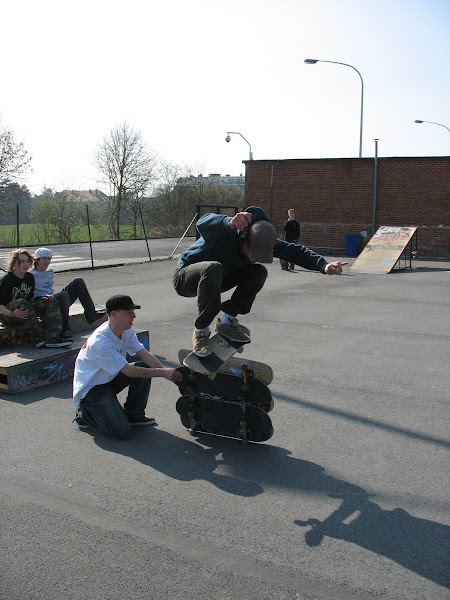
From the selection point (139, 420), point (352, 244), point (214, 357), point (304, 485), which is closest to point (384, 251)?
point (352, 244)

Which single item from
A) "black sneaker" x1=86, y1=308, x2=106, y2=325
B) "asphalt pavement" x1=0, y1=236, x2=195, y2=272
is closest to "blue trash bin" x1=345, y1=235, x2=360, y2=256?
"asphalt pavement" x1=0, y1=236, x2=195, y2=272

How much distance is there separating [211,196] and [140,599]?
1897 inches

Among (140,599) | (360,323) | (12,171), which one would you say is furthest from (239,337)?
(12,171)

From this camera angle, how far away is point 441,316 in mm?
11602

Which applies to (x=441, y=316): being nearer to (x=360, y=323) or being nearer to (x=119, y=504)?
(x=360, y=323)

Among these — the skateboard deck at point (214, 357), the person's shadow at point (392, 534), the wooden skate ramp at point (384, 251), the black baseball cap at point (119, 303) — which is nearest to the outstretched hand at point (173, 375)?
the skateboard deck at point (214, 357)

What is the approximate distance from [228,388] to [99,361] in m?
1.14

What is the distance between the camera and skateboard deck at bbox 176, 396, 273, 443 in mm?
4746

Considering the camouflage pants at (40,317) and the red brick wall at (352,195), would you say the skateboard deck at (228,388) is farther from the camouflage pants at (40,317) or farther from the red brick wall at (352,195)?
the red brick wall at (352,195)

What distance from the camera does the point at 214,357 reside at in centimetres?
473

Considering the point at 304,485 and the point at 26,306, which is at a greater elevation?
the point at 26,306

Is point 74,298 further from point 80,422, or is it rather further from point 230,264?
point 230,264

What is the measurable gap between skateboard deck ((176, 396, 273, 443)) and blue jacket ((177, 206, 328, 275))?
1.15m

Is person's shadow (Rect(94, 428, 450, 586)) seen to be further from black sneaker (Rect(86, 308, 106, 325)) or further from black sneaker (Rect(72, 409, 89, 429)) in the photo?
black sneaker (Rect(86, 308, 106, 325))
